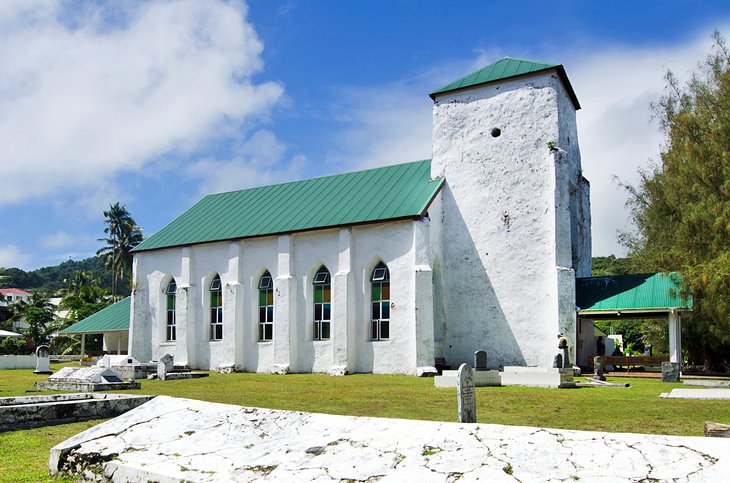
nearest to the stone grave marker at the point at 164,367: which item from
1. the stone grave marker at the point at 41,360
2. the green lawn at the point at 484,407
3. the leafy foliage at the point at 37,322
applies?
the green lawn at the point at 484,407

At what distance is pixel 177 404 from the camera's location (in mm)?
7352

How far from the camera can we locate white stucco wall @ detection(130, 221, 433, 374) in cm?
2628

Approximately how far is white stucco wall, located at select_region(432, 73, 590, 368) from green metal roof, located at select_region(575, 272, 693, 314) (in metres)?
1.27

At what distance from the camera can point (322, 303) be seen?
28938 millimetres

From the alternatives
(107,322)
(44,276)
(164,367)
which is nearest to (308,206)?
(164,367)

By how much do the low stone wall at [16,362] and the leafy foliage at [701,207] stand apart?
32.3m

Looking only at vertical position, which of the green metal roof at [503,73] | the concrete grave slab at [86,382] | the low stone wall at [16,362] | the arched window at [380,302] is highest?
the green metal roof at [503,73]

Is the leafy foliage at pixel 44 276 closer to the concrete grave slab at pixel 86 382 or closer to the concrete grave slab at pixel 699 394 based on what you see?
the concrete grave slab at pixel 86 382

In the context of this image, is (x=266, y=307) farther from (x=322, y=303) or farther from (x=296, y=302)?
A: (x=322, y=303)

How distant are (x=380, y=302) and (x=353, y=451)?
2205 cm

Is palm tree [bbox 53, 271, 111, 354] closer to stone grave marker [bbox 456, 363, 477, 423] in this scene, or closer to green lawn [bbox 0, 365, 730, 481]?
green lawn [bbox 0, 365, 730, 481]

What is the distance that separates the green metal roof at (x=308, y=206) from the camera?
92.2 ft

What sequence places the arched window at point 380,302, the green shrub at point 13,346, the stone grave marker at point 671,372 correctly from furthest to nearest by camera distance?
the green shrub at point 13,346, the arched window at point 380,302, the stone grave marker at point 671,372

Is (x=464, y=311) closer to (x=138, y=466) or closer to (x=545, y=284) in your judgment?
(x=545, y=284)
